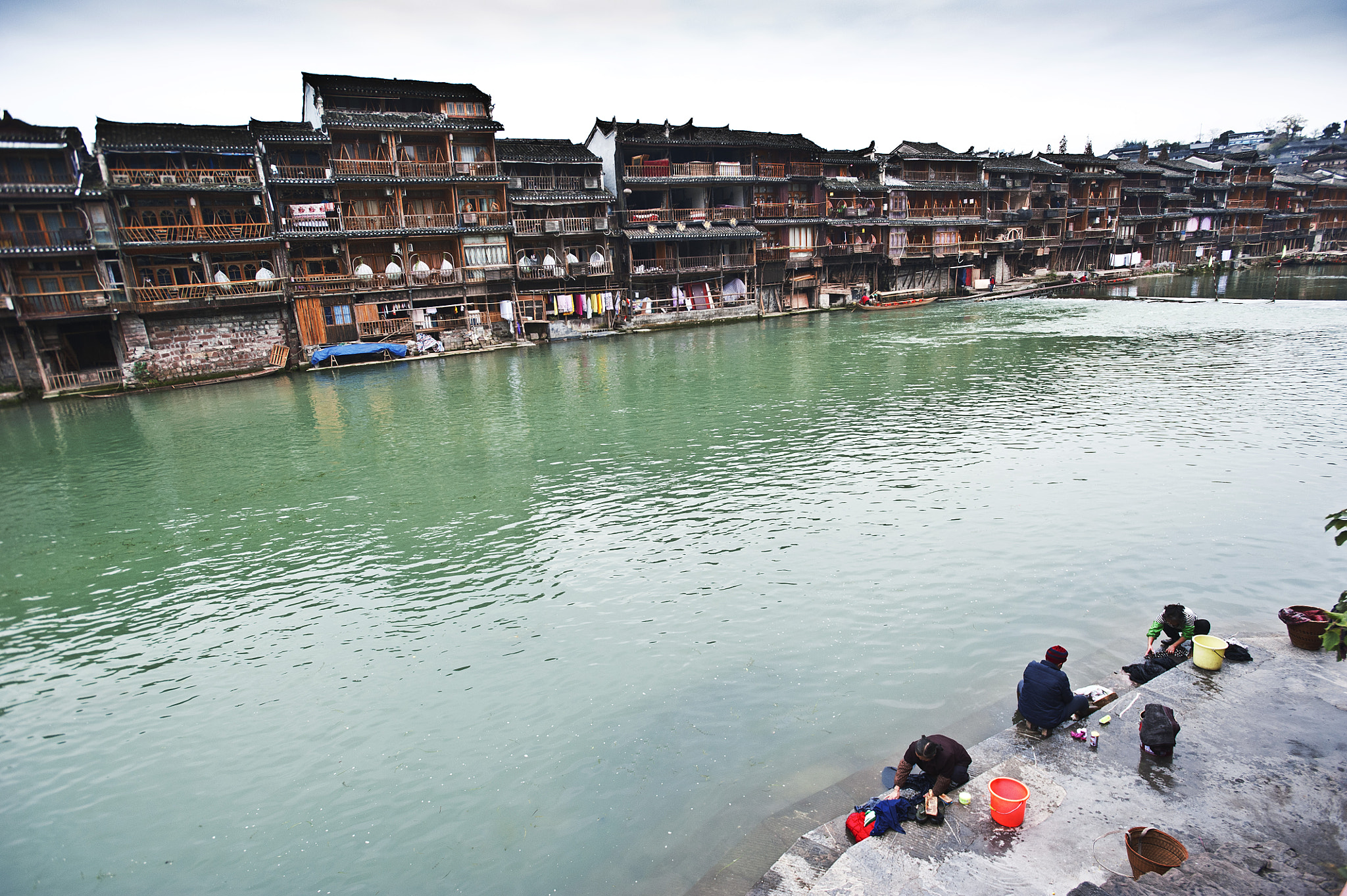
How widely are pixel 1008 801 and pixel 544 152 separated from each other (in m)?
52.6

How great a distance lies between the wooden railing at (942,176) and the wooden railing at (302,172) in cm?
5050

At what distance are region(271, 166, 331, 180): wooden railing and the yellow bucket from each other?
4835 cm

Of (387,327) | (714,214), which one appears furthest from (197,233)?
(714,214)

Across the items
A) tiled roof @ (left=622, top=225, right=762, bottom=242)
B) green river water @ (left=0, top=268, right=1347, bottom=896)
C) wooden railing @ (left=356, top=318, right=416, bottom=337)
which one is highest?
tiled roof @ (left=622, top=225, right=762, bottom=242)

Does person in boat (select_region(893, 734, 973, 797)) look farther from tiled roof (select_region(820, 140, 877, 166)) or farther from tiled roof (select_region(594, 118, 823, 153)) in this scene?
tiled roof (select_region(820, 140, 877, 166))

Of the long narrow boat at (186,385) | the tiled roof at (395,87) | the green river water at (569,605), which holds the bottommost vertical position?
the green river water at (569,605)

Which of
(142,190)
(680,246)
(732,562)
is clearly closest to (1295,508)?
(732,562)

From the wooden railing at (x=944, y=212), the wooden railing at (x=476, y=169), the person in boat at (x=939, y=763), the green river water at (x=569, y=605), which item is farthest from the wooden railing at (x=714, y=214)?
the person in boat at (x=939, y=763)

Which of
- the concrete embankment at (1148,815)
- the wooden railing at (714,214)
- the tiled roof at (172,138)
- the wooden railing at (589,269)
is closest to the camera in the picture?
the concrete embankment at (1148,815)

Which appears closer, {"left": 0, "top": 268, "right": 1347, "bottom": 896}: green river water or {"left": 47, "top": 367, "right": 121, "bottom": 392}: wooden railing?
{"left": 0, "top": 268, "right": 1347, "bottom": 896}: green river water

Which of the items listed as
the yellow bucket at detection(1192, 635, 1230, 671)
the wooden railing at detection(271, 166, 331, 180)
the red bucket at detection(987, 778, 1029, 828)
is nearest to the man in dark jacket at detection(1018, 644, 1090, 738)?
the red bucket at detection(987, 778, 1029, 828)

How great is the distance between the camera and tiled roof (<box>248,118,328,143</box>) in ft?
133

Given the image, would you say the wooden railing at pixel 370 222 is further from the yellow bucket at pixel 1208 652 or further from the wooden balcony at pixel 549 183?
the yellow bucket at pixel 1208 652

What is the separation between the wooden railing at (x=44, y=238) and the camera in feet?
117
